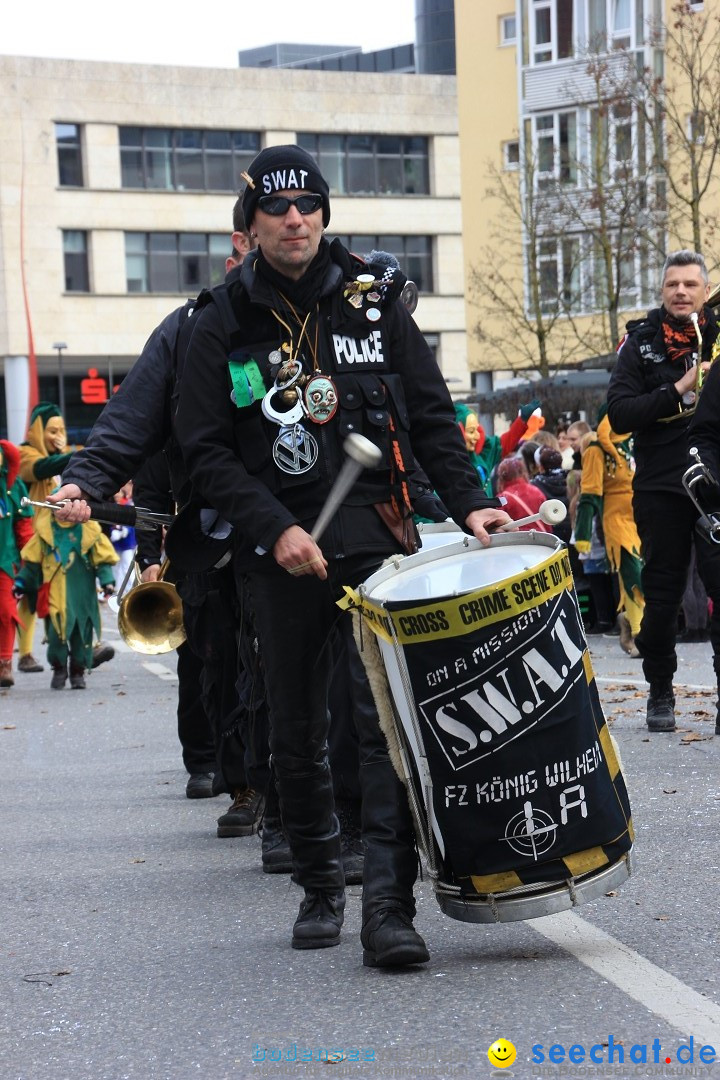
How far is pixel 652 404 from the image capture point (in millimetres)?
8984

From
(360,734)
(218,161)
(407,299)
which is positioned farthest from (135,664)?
(218,161)

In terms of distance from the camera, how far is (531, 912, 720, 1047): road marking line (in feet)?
13.6

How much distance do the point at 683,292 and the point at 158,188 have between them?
174 ft

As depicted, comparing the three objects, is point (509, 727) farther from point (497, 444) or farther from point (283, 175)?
point (497, 444)

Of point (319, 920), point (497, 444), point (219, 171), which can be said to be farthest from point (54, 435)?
point (219, 171)

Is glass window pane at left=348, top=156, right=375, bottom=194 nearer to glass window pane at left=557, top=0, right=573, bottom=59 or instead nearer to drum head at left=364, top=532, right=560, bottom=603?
glass window pane at left=557, top=0, right=573, bottom=59

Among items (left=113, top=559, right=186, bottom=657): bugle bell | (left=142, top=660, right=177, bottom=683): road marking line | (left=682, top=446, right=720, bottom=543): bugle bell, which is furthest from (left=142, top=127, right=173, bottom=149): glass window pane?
(left=682, top=446, right=720, bottom=543): bugle bell

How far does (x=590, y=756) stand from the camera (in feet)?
15.4

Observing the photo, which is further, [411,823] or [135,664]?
[135,664]

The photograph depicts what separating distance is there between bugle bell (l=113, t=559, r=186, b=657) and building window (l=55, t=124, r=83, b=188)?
2054 inches

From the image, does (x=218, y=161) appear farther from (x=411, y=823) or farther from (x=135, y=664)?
(x=411, y=823)

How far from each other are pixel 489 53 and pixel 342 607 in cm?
5252

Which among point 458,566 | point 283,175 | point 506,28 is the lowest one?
point 458,566

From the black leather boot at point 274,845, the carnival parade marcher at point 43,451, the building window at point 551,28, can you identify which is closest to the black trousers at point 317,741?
the black leather boot at point 274,845
